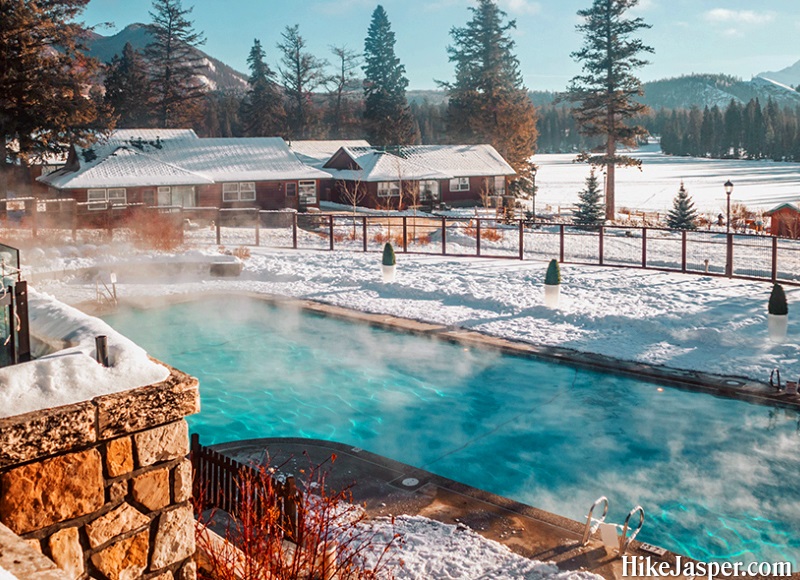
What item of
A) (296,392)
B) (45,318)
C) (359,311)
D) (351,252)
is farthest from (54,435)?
(351,252)

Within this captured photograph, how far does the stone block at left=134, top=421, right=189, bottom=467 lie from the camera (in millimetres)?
3348

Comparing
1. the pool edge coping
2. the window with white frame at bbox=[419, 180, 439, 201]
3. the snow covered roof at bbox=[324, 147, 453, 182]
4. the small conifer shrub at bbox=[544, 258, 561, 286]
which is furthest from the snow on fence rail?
the window with white frame at bbox=[419, 180, 439, 201]

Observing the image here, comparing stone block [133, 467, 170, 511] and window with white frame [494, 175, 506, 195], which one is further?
window with white frame [494, 175, 506, 195]

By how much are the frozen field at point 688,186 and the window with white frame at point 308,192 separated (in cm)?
2043

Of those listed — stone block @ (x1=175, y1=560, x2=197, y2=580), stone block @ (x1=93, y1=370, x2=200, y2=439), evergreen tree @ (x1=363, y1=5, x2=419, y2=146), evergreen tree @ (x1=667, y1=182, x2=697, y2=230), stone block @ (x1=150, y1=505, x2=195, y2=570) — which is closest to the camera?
stone block @ (x1=93, y1=370, x2=200, y2=439)

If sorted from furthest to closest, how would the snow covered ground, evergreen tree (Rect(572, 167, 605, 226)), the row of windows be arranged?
evergreen tree (Rect(572, 167, 605, 226))
the row of windows
the snow covered ground

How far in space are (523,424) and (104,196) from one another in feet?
95.2

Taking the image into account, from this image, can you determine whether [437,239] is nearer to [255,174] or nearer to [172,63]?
[255,174]

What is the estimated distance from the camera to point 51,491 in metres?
3.06

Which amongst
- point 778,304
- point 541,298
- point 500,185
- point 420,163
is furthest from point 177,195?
point 778,304

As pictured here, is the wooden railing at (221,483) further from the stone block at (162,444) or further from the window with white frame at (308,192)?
the window with white frame at (308,192)

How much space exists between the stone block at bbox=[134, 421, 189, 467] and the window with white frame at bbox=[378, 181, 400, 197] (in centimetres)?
4380

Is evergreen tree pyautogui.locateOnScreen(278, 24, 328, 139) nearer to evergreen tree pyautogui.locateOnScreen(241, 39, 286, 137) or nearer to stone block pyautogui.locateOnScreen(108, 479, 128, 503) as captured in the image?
evergreen tree pyautogui.locateOnScreen(241, 39, 286, 137)

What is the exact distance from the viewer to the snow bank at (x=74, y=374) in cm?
305
